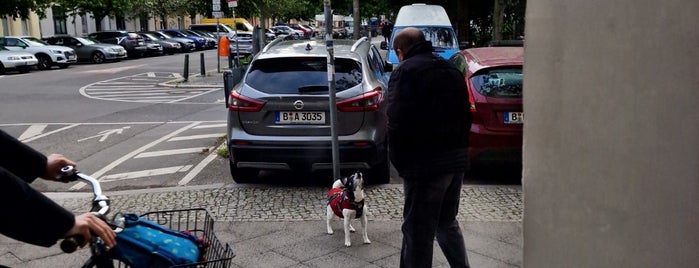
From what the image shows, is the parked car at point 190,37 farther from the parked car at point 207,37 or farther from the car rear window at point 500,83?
the car rear window at point 500,83

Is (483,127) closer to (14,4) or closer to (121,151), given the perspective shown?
(121,151)

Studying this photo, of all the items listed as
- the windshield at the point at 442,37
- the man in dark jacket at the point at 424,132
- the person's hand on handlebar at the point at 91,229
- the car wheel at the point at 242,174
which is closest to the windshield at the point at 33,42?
the windshield at the point at 442,37

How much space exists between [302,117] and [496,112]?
2.13m

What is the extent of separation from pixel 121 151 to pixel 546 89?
8.60 meters

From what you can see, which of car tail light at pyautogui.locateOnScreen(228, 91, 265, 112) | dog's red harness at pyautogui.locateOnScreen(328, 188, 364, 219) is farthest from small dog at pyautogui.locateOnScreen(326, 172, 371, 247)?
car tail light at pyautogui.locateOnScreen(228, 91, 265, 112)

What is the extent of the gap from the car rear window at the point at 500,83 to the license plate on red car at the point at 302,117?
6.05 feet

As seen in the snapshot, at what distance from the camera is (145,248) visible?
7.92 ft

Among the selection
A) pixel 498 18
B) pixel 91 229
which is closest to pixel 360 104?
pixel 91 229

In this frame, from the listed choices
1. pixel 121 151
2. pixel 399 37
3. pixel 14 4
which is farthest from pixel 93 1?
pixel 399 37

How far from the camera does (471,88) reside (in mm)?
7398

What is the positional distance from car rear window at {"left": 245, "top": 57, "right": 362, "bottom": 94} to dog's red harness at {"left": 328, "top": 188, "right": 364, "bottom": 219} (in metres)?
1.71

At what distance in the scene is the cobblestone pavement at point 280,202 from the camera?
6219 mm

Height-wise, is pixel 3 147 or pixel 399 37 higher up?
pixel 399 37

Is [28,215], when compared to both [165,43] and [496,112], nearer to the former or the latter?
[496,112]
